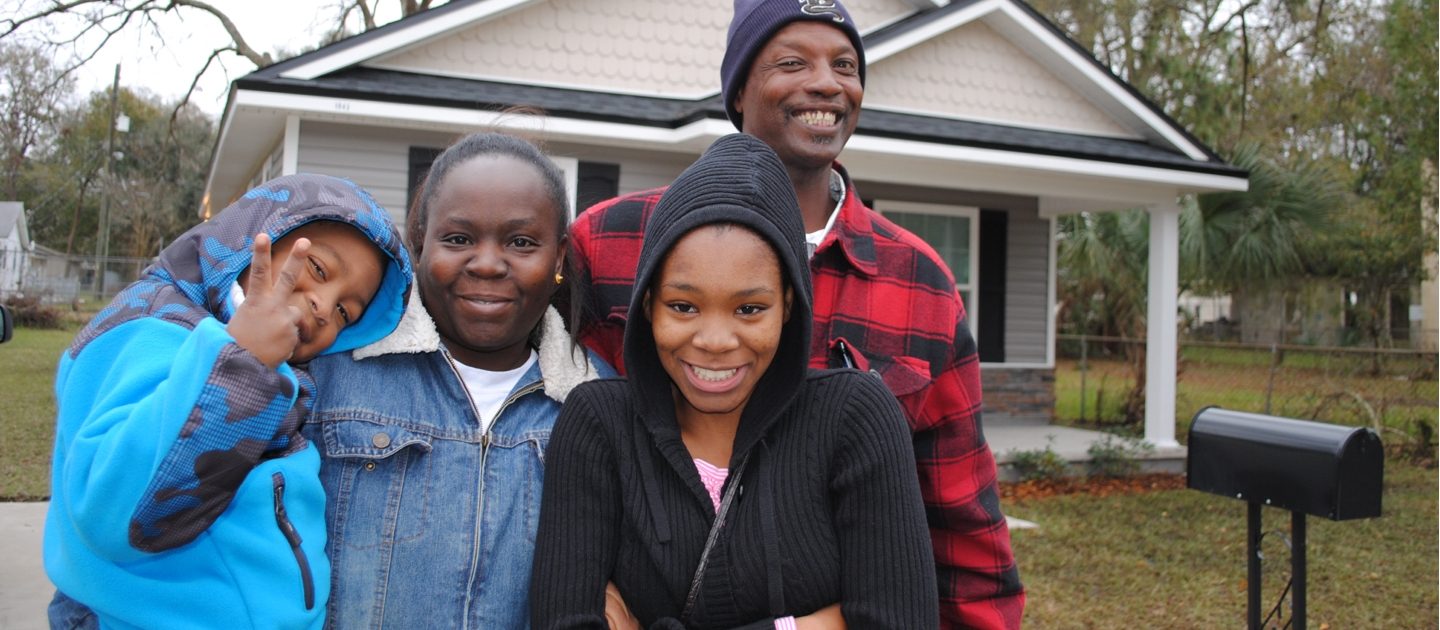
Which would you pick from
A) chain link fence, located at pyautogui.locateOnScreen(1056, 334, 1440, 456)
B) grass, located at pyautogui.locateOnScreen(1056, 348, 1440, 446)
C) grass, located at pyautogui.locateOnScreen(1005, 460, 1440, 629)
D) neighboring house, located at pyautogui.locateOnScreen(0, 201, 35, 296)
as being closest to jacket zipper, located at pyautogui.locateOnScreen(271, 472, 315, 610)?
grass, located at pyautogui.locateOnScreen(1005, 460, 1440, 629)

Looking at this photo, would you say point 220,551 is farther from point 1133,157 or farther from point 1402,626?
point 1133,157

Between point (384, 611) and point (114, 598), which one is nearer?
point (114, 598)

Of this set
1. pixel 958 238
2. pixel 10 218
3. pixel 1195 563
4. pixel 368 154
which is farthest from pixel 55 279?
pixel 1195 563

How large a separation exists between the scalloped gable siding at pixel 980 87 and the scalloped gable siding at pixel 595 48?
1656mm

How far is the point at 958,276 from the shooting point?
11.5 m

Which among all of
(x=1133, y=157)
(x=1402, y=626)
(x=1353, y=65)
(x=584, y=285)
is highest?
(x=1353, y=65)

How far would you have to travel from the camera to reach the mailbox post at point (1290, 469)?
370 cm

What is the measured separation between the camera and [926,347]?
6.64ft

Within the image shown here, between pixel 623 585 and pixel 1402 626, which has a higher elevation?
pixel 623 585

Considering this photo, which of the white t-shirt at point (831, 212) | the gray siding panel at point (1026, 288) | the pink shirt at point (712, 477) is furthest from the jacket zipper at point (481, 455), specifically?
the gray siding panel at point (1026, 288)

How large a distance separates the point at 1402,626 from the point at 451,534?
5996 mm

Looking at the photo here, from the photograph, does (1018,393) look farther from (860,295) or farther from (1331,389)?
(860,295)

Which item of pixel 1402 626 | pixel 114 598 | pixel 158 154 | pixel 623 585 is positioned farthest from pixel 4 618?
pixel 158 154

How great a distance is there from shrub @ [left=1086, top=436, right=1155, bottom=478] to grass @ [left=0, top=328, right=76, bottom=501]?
8733 millimetres
